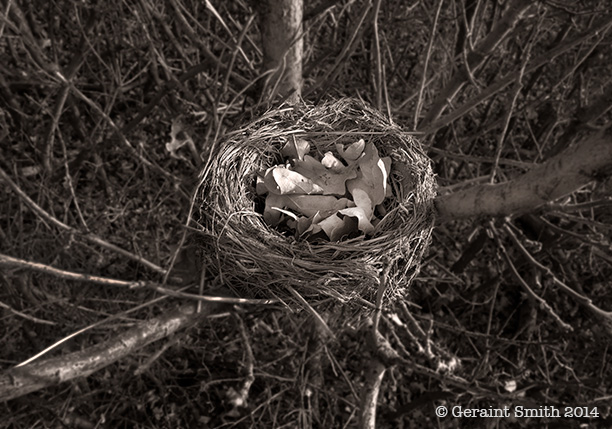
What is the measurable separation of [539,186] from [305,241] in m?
0.69

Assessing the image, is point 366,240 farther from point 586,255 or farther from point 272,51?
point 586,255

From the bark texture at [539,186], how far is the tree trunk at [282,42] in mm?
813

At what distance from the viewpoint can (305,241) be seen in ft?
5.81

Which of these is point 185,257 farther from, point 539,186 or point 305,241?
point 539,186

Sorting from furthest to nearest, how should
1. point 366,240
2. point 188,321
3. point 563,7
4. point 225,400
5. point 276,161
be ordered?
1. point 225,400
2. point 563,7
3. point 188,321
4. point 276,161
5. point 366,240

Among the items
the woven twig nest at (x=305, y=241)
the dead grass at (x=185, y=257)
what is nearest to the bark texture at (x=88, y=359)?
the woven twig nest at (x=305, y=241)

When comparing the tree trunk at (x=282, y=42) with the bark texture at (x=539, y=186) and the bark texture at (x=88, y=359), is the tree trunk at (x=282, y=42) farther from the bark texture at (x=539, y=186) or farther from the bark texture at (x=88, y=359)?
the bark texture at (x=88, y=359)

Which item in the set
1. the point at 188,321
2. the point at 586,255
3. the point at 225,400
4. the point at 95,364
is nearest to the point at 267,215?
the point at 188,321

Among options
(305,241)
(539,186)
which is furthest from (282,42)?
(539,186)

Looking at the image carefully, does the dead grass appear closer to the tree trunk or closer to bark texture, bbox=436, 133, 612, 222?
the tree trunk

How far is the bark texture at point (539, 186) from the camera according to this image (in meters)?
1.38

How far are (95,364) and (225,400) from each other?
183cm

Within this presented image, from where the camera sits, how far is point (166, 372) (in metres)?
3.78

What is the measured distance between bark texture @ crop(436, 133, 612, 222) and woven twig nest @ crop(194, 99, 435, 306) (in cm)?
13
